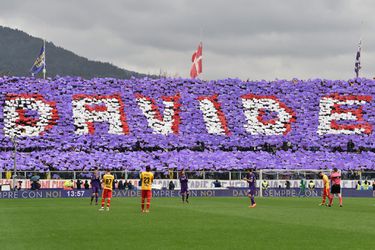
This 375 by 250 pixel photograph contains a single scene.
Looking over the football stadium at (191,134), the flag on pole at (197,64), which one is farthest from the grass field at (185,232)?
the flag on pole at (197,64)

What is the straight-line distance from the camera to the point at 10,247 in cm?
1798

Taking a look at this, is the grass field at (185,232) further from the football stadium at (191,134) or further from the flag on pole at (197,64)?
the flag on pole at (197,64)

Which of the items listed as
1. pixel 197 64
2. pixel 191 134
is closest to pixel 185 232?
pixel 191 134

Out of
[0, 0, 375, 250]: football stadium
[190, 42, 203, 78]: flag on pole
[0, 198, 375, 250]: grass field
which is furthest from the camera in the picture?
[190, 42, 203, 78]: flag on pole

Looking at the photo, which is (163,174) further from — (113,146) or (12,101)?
(12,101)

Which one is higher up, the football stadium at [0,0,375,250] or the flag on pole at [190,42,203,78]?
the flag on pole at [190,42,203,78]

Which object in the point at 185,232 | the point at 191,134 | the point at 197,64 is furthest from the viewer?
the point at 197,64

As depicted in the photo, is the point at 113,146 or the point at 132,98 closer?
the point at 113,146

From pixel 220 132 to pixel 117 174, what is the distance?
18796 mm

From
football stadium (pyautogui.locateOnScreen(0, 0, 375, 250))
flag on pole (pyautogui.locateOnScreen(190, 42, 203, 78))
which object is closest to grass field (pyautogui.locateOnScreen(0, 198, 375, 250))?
football stadium (pyautogui.locateOnScreen(0, 0, 375, 250))

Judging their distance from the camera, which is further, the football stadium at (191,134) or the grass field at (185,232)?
the football stadium at (191,134)

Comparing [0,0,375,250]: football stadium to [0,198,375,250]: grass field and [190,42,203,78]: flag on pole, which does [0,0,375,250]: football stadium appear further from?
[0,198,375,250]: grass field

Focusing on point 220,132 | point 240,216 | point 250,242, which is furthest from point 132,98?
point 250,242

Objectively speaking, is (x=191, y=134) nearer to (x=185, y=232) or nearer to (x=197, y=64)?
(x=197, y=64)
